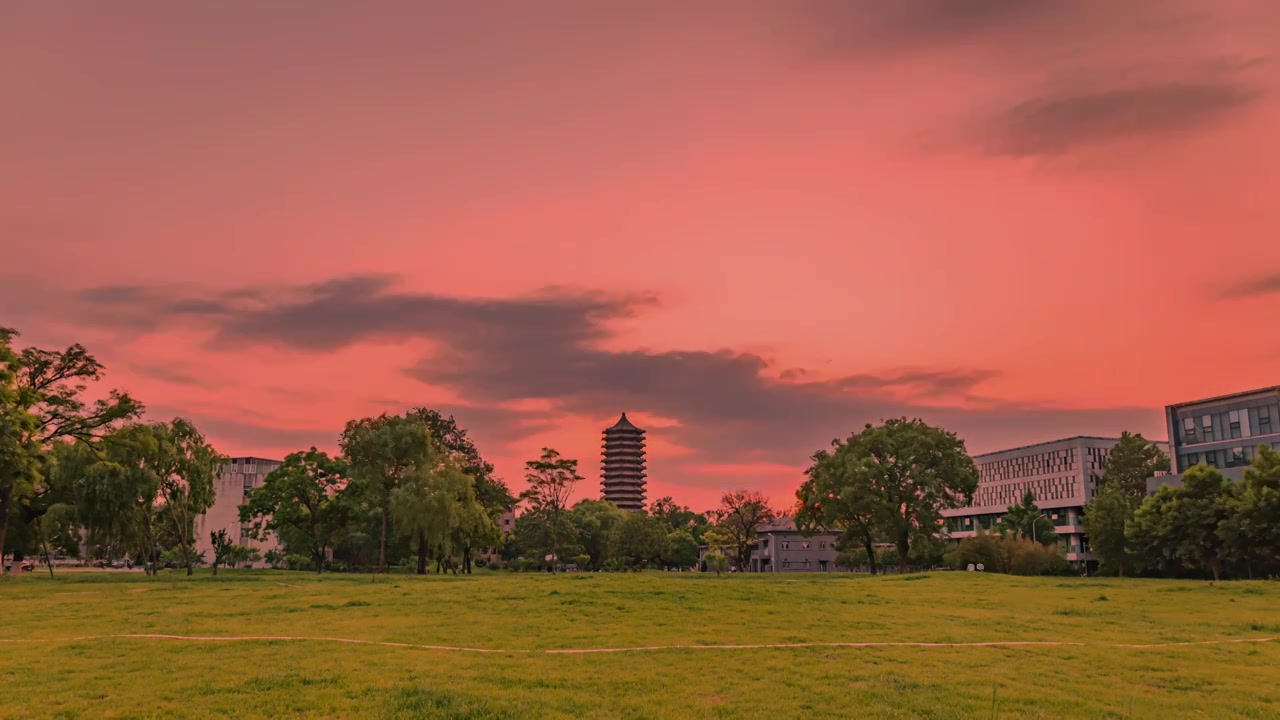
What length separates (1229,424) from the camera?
116 meters

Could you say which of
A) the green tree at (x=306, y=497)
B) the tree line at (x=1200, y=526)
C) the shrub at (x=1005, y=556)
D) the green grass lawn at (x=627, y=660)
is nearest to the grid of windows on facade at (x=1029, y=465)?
the tree line at (x=1200, y=526)

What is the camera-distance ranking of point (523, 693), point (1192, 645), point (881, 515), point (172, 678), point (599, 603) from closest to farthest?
point (523, 693), point (172, 678), point (1192, 645), point (599, 603), point (881, 515)

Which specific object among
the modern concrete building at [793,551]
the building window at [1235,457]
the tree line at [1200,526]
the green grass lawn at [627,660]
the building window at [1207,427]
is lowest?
the modern concrete building at [793,551]

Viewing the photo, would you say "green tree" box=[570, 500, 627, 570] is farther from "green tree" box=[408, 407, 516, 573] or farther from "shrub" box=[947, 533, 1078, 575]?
"shrub" box=[947, 533, 1078, 575]

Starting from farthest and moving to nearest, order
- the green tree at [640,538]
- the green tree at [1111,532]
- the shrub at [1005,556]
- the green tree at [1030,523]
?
the green tree at [640,538] → the green tree at [1030,523] → the green tree at [1111,532] → the shrub at [1005,556]

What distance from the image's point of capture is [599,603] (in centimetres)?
3119

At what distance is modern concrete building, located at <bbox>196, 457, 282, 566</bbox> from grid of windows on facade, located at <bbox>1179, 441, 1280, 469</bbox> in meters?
143

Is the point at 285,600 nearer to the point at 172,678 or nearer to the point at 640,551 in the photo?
the point at 172,678

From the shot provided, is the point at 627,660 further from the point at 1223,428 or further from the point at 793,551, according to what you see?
the point at 793,551

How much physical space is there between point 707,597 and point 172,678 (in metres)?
19.1

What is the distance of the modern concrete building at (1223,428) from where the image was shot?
368ft

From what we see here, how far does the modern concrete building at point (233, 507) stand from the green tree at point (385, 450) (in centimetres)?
9305

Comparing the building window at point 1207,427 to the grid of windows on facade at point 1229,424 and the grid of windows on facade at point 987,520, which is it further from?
the grid of windows on facade at point 987,520

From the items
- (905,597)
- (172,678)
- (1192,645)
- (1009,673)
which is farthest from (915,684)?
(905,597)
